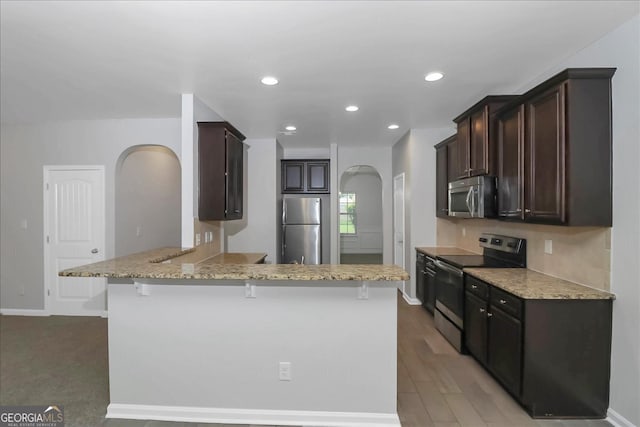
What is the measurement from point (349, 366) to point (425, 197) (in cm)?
321

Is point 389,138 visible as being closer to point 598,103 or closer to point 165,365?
point 598,103

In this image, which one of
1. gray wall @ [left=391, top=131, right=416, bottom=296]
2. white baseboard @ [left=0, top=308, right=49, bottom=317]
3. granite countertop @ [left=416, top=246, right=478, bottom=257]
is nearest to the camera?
granite countertop @ [left=416, top=246, right=478, bottom=257]

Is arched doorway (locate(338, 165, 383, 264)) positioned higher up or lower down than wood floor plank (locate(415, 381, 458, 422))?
higher up

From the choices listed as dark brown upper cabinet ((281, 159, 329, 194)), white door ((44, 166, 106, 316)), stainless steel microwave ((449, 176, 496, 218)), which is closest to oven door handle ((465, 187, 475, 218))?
stainless steel microwave ((449, 176, 496, 218))

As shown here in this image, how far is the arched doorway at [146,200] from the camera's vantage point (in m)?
4.48

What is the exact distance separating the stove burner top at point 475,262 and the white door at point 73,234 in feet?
14.5

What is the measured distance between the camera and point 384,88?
311 centimetres

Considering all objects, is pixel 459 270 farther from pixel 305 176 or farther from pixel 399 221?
pixel 305 176

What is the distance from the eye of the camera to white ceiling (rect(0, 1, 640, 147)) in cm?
189

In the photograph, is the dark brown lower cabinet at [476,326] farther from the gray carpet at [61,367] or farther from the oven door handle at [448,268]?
the gray carpet at [61,367]

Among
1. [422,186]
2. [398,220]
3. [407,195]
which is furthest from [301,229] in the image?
[422,186]

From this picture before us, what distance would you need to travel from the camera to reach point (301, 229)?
563cm

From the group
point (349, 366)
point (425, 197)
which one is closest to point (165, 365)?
point (349, 366)

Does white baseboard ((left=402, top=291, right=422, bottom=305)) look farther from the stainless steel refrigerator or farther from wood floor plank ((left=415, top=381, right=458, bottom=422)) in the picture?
wood floor plank ((left=415, top=381, right=458, bottom=422))
